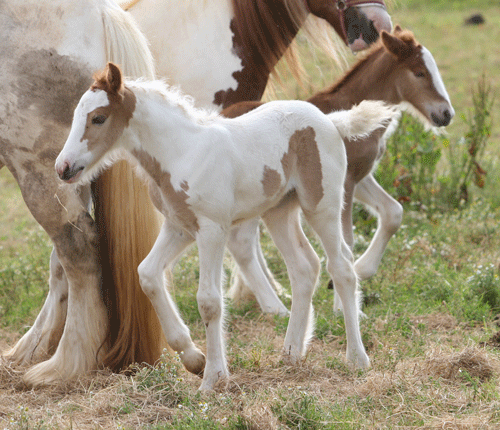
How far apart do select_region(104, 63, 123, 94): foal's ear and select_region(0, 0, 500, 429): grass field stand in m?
1.29

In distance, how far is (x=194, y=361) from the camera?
327 cm

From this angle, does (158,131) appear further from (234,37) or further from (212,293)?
(234,37)

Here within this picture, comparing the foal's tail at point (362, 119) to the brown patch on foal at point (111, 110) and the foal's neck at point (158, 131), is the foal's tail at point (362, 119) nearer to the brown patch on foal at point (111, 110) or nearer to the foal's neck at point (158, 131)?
the foal's neck at point (158, 131)

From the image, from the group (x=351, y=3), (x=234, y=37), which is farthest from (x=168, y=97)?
(x=351, y=3)

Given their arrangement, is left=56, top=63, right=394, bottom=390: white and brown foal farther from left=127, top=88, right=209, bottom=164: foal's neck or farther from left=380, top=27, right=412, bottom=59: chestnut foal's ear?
left=380, top=27, right=412, bottom=59: chestnut foal's ear

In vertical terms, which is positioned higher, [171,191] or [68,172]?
[68,172]

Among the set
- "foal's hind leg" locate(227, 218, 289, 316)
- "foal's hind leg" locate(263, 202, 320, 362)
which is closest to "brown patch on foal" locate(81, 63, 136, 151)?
"foal's hind leg" locate(263, 202, 320, 362)

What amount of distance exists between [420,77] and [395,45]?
26 cm

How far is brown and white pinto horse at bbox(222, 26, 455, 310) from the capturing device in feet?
13.8

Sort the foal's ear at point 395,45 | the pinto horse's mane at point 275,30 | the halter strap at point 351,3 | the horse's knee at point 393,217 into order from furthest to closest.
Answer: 1. the horse's knee at point 393,217
2. the halter strap at point 351,3
3. the pinto horse's mane at point 275,30
4. the foal's ear at point 395,45

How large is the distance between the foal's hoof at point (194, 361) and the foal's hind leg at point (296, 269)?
0.44m

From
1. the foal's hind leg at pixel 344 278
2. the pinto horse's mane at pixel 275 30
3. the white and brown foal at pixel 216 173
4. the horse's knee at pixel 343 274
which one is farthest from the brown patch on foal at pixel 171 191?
the pinto horse's mane at pixel 275 30

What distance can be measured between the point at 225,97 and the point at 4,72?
1.43 m

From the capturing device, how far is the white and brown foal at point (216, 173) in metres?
2.95
